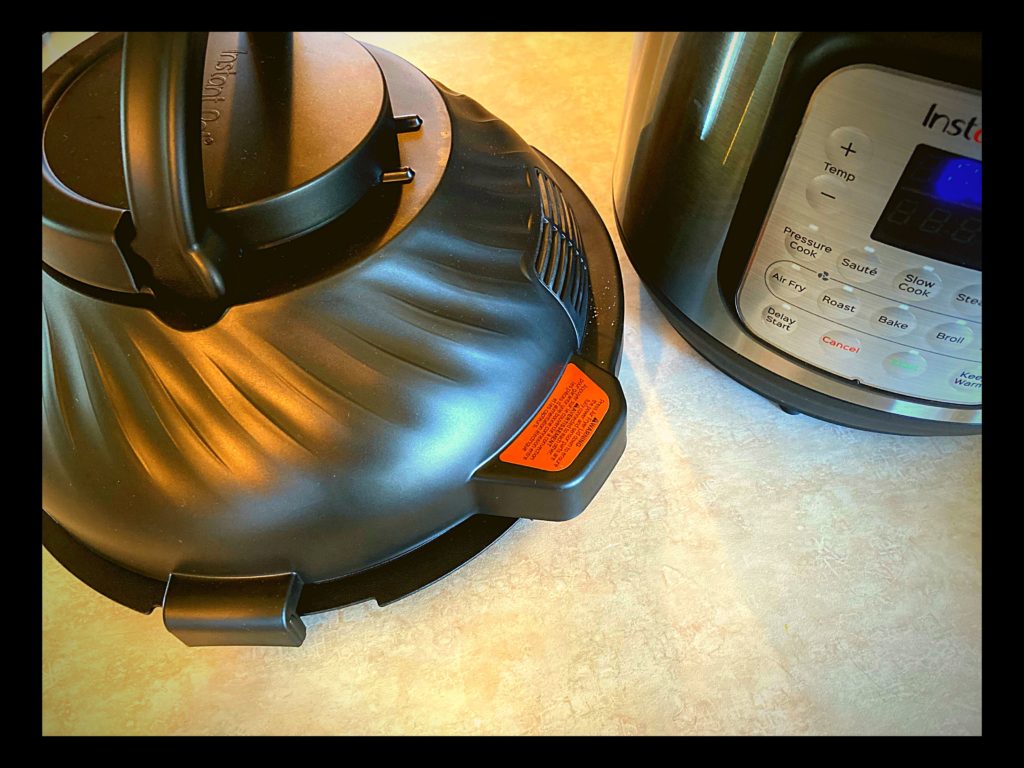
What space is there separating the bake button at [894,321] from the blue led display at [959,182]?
65 millimetres

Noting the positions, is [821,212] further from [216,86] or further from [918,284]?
[216,86]

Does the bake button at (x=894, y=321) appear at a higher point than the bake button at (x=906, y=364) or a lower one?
higher

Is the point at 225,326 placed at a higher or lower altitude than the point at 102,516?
higher

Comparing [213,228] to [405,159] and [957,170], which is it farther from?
[957,170]

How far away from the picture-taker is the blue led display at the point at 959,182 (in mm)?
310

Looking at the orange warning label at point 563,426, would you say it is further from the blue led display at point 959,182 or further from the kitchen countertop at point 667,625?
the blue led display at point 959,182

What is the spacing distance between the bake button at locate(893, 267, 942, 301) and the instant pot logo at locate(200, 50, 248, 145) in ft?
1.10

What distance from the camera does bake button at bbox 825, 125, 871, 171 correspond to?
323 millimetres

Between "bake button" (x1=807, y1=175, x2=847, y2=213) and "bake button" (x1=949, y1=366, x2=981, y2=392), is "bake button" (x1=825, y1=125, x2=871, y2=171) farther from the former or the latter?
"bake button" (x1=949, y1=366, x2=981, y2=392)

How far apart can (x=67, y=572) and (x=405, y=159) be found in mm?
299

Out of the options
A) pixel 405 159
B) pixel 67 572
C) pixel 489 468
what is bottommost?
pixel 67 572

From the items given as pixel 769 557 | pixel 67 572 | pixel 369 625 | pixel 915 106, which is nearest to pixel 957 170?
pixel 915 106

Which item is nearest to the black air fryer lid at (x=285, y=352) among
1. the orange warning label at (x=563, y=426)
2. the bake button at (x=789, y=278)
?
the orange warning label at (x=563, y=426)

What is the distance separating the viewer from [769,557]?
0.43 m
